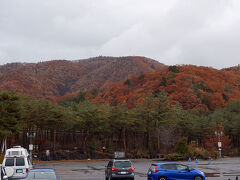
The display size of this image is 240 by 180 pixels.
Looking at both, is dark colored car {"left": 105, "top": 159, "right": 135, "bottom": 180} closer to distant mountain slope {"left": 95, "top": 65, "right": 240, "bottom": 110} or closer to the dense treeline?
the dense treeline

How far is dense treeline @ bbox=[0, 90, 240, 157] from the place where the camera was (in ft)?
204

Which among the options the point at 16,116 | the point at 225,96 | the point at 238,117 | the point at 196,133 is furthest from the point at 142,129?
the point at 225,96

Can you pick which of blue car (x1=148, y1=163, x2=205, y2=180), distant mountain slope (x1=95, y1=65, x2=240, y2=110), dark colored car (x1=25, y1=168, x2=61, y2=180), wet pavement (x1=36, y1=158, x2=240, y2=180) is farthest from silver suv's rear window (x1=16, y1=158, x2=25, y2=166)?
distant mountain slope (x1=95, y1=65, x2=240, y2=110)

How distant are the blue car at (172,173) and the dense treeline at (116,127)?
41.6 m

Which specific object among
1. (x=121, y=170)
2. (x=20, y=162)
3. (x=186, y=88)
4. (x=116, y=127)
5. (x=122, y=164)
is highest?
(x=186, y=88)

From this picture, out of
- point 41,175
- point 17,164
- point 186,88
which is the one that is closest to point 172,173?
point 41,175

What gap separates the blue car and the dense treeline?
1636 inches

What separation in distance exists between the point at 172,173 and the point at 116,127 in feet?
163

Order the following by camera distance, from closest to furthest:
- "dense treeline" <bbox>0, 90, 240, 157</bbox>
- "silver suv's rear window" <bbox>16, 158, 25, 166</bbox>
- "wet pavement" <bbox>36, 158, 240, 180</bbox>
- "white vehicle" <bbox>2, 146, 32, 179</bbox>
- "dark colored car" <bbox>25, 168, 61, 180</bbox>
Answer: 1. "dark colored car" <bbox>25, 168, 61, 180</bbox>
2. "white vehicle" <bbox>2, 146, 32, 179</bbox>
3. "silver suv's rear window" <bbox>16, 158, 25, 166</bbox>
4. "wet pavement" <bbox>36, 158, 240, 180</bbox>
5. "dense treeline" <bbox>0, 90, 240, 157</bbox>

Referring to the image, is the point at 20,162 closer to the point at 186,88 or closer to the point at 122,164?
the point at 122,164

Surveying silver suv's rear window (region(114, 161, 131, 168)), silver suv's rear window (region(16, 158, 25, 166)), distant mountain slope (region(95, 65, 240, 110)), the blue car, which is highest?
distant mountain slope (region(95, 65, 240, 110))

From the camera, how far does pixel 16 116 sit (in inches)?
1644

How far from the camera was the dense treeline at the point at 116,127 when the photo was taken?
204 ft

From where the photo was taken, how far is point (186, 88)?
115375mm
